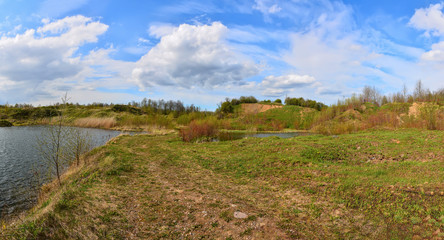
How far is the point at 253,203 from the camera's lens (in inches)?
222

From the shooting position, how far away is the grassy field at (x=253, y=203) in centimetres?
412

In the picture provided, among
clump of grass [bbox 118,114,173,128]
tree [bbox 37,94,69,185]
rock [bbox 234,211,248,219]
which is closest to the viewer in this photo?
rock [bbox 234,211,248,219]

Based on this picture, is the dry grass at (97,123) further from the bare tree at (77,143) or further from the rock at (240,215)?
the rock at (240,215)

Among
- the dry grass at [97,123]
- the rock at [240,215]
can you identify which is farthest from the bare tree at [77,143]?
the dry grass at [97,123]

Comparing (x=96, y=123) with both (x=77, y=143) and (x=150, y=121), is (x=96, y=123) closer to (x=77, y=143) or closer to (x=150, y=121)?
(x=150, y=121)

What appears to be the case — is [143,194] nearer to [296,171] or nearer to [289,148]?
[296,171]

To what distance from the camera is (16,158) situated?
13469mm

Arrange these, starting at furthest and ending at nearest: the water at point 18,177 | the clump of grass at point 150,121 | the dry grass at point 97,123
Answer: the dry grass at point 97,123 → the clump of grass at point 150,121 → the water at point 18,177

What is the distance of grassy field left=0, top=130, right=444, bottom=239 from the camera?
13.5 feet

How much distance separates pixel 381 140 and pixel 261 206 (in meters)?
10.8

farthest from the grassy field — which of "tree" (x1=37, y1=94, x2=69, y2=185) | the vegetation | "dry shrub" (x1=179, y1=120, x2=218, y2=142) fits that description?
"dry shrub" (x1=179, y1=120, x2=218, y2=142)

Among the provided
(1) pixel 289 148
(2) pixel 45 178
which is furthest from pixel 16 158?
(1) pixel 289 148

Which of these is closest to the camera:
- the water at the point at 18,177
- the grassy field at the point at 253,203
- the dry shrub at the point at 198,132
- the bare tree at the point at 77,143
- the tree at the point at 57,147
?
the grassy field at the point at 253,203

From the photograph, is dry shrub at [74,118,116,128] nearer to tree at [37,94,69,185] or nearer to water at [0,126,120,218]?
water at [0,126,120,218]
